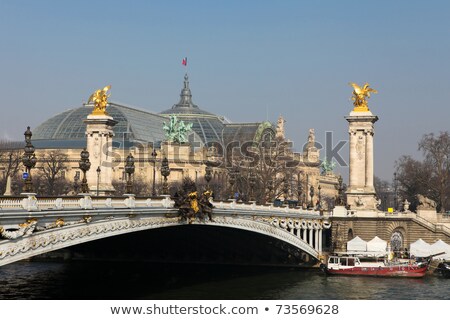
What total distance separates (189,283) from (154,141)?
107 metres

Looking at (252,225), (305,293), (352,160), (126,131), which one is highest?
(126,131)

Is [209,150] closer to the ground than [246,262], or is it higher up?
higher up

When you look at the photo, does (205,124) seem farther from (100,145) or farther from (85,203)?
(85,203)

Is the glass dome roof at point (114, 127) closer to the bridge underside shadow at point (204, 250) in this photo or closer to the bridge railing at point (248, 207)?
the bridge underside shadow at point (204, 250)

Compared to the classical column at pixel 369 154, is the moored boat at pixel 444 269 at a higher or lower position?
lower

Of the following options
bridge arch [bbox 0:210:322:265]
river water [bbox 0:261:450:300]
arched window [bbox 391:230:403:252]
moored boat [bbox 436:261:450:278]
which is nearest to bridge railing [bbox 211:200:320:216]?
bridge arch [bbox 0:210:322:265]

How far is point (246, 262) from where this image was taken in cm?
7119

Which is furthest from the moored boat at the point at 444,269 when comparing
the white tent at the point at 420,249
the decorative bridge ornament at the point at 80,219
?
the decorative bridge ornament at the point at 80,219

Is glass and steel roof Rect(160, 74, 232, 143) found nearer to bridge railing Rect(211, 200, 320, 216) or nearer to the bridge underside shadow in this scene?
the bridge underside shadow

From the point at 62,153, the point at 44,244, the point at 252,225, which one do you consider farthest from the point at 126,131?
the point at 44,244

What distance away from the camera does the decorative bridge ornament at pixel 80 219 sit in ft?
99.0

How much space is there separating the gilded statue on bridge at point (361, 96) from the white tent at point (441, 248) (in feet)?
54.3

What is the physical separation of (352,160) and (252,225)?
28411mm

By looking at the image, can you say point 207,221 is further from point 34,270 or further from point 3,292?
point 34,270
